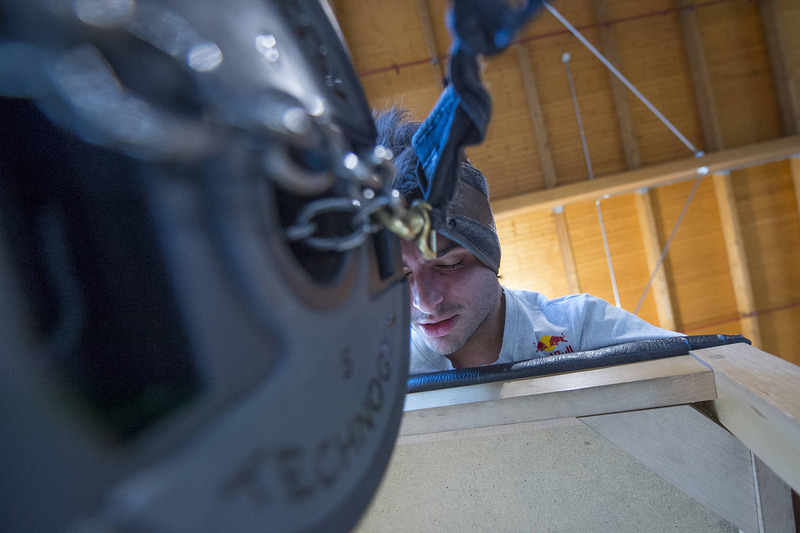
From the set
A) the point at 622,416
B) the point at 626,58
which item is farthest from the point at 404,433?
the point at 626,58

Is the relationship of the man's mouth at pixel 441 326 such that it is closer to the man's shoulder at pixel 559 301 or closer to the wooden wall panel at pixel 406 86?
the man's shoulder at pixel 559 301

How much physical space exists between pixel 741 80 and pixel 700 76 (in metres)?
0.27

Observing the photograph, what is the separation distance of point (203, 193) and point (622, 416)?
2.24ft

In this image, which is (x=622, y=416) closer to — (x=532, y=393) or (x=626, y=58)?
(x=532, y=393)

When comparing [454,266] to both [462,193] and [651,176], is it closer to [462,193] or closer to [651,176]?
[462,193]

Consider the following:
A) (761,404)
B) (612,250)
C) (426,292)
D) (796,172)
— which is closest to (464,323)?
(426,292)

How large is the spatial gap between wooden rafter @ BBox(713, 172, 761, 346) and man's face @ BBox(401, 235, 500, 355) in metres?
2.60

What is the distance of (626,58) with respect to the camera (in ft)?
9.53

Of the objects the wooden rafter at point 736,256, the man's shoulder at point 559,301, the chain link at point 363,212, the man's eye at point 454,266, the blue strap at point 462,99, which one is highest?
the blue strap at point 462,99

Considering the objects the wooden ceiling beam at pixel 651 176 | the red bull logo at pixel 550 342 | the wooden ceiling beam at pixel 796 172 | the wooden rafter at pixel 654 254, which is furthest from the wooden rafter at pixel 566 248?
the red bull logo at pixel 550 342

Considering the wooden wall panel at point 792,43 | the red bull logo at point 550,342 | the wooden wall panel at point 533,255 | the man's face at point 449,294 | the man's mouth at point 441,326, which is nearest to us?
the man's face at point 449,294

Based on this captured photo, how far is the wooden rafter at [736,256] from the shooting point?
122 inches

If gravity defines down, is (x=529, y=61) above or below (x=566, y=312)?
above

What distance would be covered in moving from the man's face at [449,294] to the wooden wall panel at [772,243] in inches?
109
